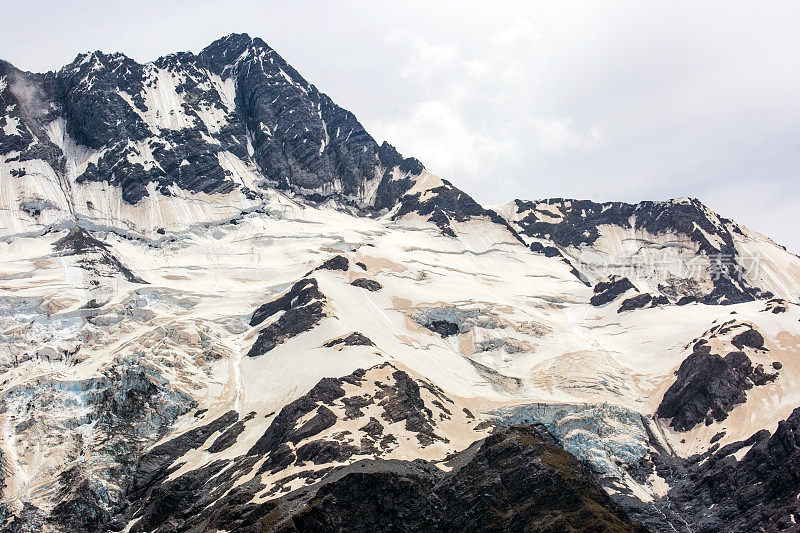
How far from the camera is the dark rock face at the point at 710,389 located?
165500mm

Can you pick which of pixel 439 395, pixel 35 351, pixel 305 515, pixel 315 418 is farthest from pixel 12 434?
pixel 439 395

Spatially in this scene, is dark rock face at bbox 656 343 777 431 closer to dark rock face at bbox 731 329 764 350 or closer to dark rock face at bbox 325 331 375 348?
dark rock face at bbox 731 329 764 350

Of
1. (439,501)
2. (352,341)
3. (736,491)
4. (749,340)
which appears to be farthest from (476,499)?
(749,340)

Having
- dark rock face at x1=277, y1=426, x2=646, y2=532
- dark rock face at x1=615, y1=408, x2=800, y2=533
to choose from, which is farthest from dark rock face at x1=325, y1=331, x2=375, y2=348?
dark rock face at x1=615, y1=408, x2=800, y2=533

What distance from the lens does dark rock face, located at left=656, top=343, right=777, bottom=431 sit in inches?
6516

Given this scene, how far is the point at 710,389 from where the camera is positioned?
16938 cm

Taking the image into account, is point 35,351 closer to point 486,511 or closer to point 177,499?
point 177,499

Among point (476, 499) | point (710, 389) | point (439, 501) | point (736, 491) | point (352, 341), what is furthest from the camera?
point (352, 341)

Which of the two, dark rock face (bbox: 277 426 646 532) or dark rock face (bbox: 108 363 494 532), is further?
dark rock face (bbox: 108 363 494 532)

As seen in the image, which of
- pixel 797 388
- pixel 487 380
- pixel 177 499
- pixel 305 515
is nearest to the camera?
pixel 305 515

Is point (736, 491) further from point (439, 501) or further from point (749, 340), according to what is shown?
point (749, 340)

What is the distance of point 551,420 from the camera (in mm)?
166750

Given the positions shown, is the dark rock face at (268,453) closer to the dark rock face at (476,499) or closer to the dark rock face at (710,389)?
the dark rock face at (476,499)

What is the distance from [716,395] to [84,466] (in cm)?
14867
